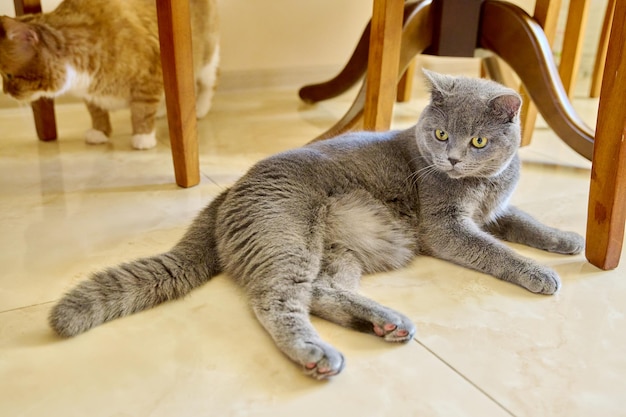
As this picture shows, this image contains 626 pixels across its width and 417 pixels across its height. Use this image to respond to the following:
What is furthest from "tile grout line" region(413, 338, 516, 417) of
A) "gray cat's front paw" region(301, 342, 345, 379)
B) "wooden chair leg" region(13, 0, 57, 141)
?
"wooden chair leg" region(13, 0, 57, 141)

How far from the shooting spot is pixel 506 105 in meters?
1.22

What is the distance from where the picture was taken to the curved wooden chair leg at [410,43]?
1905 millimetres

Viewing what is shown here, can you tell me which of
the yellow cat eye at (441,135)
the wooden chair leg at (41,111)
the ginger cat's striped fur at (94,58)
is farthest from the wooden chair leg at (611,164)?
the wooden chair leg at (41,111)

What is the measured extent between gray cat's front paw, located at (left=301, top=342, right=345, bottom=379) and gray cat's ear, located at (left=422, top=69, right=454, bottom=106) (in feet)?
2.26

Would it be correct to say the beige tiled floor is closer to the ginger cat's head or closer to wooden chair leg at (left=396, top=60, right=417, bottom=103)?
the ginger cat's head

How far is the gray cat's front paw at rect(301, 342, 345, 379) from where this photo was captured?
895 mm

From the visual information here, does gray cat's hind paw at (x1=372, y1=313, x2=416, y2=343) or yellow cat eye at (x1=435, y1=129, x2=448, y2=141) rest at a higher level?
yellow cat eye at (x1=435, y1=129, x2=448, y2=141)

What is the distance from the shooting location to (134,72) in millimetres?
2021

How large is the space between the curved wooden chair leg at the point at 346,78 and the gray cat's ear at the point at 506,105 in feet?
3.57

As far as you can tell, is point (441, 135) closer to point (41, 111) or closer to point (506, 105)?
point (506, 105)

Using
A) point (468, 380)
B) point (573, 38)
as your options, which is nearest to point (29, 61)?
point (468, 380)

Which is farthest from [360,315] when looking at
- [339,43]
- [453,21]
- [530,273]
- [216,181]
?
[339,43]

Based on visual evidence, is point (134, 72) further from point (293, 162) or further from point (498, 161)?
point (498, 161)

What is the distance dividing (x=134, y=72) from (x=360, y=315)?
142 cm
